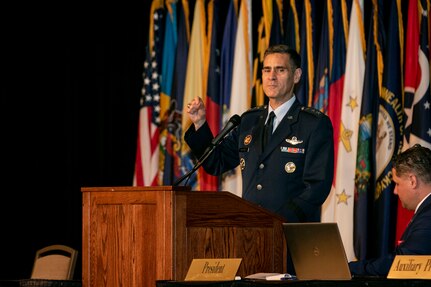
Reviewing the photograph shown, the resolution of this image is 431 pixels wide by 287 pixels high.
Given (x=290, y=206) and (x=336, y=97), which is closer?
(x=290, y=206)

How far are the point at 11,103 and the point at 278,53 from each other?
148 inches

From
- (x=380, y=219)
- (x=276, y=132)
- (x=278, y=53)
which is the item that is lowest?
(x=380, y=219)

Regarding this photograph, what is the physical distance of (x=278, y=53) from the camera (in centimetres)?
454

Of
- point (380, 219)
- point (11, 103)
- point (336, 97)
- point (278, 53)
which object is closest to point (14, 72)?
point (11, 103)

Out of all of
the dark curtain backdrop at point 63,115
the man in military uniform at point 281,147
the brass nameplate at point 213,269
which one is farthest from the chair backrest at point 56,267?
the brass nameplate at point 213,269

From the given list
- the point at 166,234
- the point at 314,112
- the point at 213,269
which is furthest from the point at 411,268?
the point at 314,112

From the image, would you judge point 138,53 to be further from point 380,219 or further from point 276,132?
point 276,132

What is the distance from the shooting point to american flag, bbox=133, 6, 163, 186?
306 inches

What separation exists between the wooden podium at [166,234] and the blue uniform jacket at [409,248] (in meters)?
0.35

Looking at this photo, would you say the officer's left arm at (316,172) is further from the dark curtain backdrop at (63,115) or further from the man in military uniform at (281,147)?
the dark curtain backdrop at (63,115)

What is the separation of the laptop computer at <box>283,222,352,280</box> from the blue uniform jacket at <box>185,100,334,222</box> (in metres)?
0.60

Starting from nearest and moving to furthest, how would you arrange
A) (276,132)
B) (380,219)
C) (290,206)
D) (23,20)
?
(290,206)
(276,132)
(380,219)
(23,20)

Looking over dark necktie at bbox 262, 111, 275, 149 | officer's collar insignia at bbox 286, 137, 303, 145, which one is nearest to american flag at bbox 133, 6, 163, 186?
dark necktie at bbox 262, 111, 275, 149

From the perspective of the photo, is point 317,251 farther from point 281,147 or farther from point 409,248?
point 281,147
